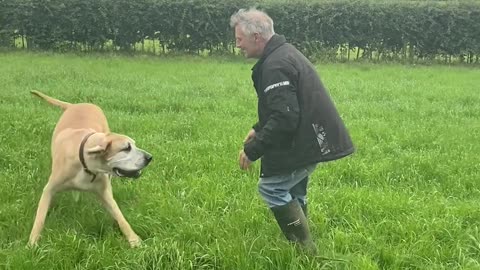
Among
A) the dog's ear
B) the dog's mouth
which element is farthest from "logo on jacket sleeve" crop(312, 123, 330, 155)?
the dog's ear

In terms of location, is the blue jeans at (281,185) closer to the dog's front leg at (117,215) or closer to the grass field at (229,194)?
the grass field at (229,194)

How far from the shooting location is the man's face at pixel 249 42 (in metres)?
4.47

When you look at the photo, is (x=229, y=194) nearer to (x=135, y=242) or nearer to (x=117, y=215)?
(x=117, y=215)

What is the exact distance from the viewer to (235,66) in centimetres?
2055

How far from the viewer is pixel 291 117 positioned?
4352mm

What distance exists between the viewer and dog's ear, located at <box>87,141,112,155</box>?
5.04 meters

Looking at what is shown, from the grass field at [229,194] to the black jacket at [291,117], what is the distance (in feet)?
2.46

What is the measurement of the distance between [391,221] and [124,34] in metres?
21.3

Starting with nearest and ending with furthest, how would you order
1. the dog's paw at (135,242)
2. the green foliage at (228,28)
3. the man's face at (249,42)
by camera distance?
the man's face at (249,42) → the dog's paw at (135,242) → the green foliage at (228,28)

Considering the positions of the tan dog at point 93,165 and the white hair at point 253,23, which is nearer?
the white hair at point 253,23

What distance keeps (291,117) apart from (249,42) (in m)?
0.66

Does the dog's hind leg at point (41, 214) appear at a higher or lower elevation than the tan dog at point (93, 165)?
lower

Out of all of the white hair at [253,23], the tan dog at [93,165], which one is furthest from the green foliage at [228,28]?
the white hair at [253,23]

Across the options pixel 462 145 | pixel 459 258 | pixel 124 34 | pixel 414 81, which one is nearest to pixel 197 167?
pixel 459 258
